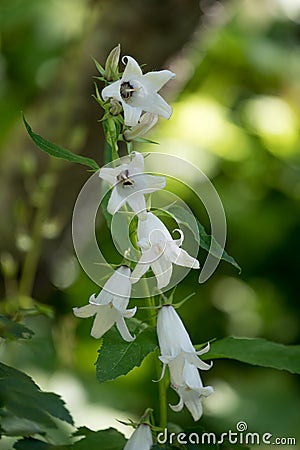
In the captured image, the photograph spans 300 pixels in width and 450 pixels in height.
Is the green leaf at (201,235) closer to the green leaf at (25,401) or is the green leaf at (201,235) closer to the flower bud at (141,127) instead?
the flower bud at (141,127)

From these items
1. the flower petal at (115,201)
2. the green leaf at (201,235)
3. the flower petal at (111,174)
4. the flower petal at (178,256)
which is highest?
the flower petal at (111,174)

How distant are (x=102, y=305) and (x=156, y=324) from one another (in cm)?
6

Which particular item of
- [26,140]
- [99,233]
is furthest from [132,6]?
[99,233]

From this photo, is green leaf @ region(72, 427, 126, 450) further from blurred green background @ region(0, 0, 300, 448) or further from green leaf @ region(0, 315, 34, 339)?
blurred green background @ region(0, 0, 300, 448)

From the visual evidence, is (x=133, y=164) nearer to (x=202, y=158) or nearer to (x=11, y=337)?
(x=11, y=337)

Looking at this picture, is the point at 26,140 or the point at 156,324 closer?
the point at 156,324

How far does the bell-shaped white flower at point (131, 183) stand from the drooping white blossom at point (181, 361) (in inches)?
3.7

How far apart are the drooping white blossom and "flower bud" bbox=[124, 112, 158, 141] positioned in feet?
0.45

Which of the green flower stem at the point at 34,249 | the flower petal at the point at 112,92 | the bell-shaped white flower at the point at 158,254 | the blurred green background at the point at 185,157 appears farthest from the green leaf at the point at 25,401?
the green flower stem at the point at 34,249

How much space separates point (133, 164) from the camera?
56cm

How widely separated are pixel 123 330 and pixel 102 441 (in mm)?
104

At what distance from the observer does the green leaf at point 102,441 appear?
0.61 metres

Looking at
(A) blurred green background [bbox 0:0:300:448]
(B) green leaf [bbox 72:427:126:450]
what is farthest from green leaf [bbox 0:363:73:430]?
(A) blurred green background [bbox 0:0:300:448]

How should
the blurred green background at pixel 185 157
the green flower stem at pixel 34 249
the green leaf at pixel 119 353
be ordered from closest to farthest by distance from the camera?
the green leaf at pixel 119 353 < the green flower stem at pixel 34 249 < the blurred green background at pixel 185 157
